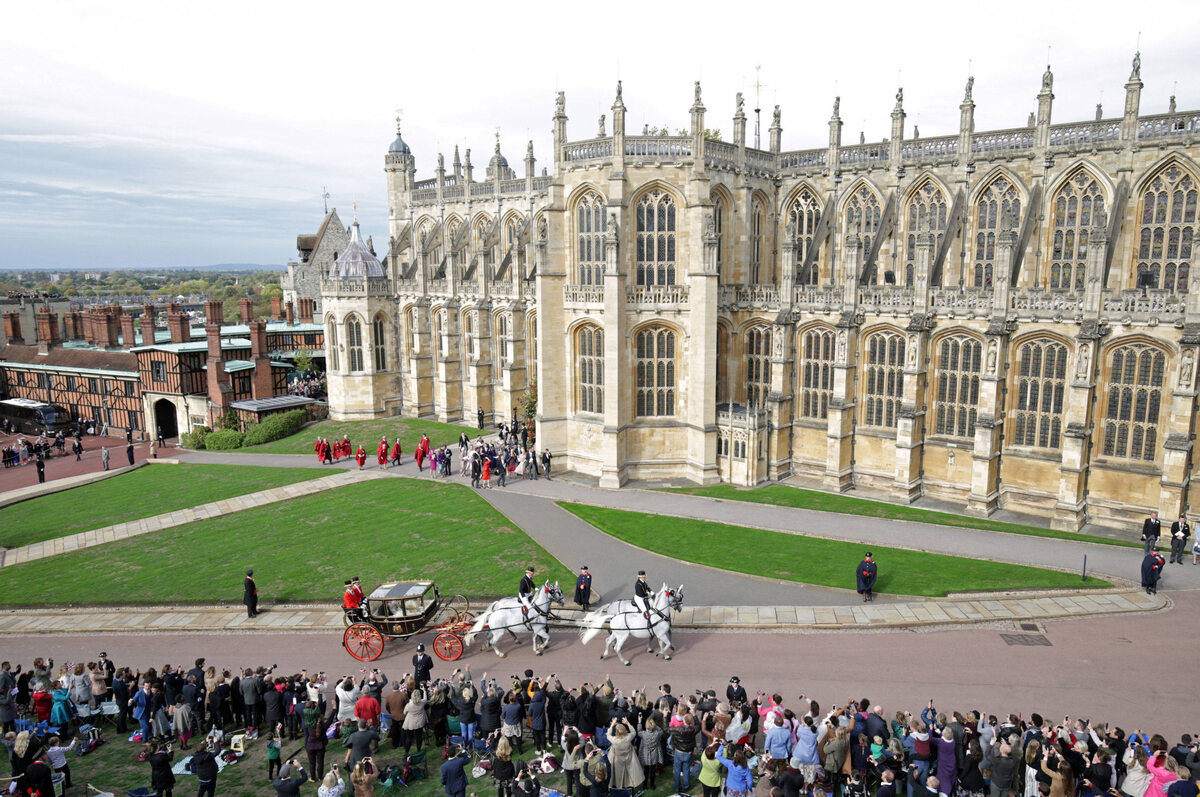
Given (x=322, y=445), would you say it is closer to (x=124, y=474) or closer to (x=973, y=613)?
(x=124, y=474)

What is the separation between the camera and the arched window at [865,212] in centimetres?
3656

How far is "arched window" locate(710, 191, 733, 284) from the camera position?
1430 inches

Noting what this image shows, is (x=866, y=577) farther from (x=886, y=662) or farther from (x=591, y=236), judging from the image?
(x=591, y=236)

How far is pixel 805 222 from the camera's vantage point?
38.8 meters

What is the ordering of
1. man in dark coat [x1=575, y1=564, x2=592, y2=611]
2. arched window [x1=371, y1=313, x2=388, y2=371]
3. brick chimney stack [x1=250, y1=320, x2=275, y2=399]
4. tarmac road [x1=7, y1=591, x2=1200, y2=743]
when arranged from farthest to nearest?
1. brick chimney stack [x1=250, y1=320, x2=275, y2=399]
2. arched window [x1=371, y1=313, x2=388, y2=371]
3. man in dark coat [x1=575, y1=564, x2=592, y2=611]
4. tarmac road [x1=7, y1=591, x2=1200, y2=743]

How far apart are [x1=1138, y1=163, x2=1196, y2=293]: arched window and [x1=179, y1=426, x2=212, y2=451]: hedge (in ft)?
165

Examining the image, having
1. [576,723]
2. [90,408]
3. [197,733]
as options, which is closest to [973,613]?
[576,723]

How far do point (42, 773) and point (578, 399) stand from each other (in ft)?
88.0

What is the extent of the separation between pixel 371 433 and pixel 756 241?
25.3 metres

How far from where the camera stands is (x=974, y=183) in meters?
33.3

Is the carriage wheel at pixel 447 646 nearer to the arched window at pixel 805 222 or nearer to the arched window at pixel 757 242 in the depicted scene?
the arched window at pixel 757 242

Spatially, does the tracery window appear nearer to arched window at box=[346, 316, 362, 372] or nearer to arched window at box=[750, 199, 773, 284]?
arched window at box=[750, 199, 773, 284]

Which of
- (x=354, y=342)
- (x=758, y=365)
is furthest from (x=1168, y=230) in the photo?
(x=354, y=342)

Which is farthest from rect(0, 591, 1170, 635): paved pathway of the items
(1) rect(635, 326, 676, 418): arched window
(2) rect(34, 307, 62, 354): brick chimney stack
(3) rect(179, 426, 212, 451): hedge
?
(2) rect(34, 307, 62, 354): brick chimney stack
